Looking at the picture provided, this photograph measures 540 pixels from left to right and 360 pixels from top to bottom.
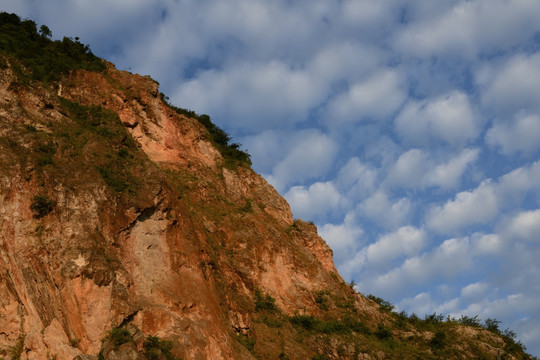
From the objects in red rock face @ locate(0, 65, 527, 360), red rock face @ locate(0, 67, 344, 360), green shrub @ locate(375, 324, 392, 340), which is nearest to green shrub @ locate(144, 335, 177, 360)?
red rock face @ locate(0, 65, 527, 360)

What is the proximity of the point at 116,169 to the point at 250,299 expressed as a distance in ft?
37.1

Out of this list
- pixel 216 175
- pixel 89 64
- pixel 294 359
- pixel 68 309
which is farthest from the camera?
pixel 216 175

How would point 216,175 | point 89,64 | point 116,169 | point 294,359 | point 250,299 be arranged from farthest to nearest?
point 216,175
point 89,64
point 250,299
point 294,359
point 116,169

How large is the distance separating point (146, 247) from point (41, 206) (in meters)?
4.83

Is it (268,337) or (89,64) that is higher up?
(89,64)

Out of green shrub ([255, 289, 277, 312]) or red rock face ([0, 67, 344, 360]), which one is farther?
green shrub ([255, 289, 277, 312])

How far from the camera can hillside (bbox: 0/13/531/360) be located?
668 inches

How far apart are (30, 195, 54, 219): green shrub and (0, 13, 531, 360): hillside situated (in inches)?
2.5

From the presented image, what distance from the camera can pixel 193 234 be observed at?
23406 millimetres

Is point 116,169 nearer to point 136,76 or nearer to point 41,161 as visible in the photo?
point 41,161

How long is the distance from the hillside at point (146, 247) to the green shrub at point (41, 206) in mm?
65

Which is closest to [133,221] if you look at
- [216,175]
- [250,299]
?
[250,299]

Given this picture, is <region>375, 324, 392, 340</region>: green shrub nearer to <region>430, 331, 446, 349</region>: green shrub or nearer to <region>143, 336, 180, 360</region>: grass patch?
<region>430, 331, 446, 349</region>: green shrub

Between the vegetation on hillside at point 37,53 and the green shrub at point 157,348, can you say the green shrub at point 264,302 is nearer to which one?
the green shrub at point 157,348
